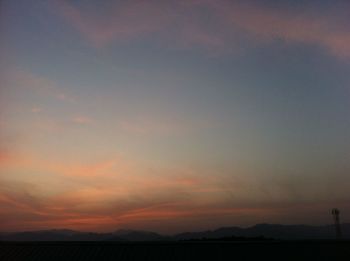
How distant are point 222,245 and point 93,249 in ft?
35.7

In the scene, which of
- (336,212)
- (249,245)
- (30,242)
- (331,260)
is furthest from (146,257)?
(336,212)

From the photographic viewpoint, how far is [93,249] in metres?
33.9

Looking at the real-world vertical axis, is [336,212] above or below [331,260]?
above

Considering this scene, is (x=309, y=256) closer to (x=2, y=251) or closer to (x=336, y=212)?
(x=2, y=251)

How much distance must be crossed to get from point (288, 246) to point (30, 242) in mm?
22618

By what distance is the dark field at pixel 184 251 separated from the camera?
31.6 meters

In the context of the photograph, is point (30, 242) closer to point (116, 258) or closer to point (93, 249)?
point (93, 249)

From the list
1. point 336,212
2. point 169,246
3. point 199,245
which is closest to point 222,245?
point 199,245

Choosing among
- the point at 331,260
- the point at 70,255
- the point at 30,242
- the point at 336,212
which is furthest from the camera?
the point at 336,212

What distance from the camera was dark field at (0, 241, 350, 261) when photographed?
31.6 m

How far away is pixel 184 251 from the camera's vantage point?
32.5m

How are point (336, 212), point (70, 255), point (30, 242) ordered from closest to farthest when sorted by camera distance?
1. point (70, 255)
2. point (30, 242)
3. point (336, 212)

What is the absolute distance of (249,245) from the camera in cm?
3275

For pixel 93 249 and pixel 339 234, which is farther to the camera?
pixel 339 234
